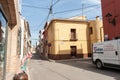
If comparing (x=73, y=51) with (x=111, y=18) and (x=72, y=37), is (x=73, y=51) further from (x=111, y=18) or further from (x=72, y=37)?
(x=111, y=18)

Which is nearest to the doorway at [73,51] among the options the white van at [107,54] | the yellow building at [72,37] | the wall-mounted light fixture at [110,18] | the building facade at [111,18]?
the yellow building at [72,37]

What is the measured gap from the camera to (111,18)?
600 inches

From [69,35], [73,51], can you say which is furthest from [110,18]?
[73,51]

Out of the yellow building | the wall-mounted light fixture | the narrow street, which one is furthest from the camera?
the yellow building

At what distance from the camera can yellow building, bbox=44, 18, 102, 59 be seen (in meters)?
26.3

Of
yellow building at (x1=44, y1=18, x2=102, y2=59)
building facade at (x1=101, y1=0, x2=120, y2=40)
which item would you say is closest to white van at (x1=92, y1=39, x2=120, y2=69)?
building facade at (x1=101, y1=0, x2=120, y2=40)

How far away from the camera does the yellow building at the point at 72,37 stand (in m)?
26.3

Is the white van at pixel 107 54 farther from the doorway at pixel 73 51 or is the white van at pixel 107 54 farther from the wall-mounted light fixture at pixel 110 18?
the doorway at pixel 73 51

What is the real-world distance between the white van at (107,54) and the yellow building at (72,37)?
1223cm

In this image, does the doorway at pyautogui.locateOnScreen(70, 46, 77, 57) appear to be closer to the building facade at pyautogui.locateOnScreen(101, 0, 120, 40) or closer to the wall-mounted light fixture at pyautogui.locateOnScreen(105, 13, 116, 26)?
the building facade at pyautogui.locateOnScreen(101, 0, 120, 40)

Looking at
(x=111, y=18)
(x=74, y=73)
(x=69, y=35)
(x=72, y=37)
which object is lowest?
(x=74, y=73)

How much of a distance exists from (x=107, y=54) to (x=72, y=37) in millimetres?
15115

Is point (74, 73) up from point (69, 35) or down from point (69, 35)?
down

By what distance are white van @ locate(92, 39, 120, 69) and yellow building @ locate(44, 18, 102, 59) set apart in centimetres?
1223
